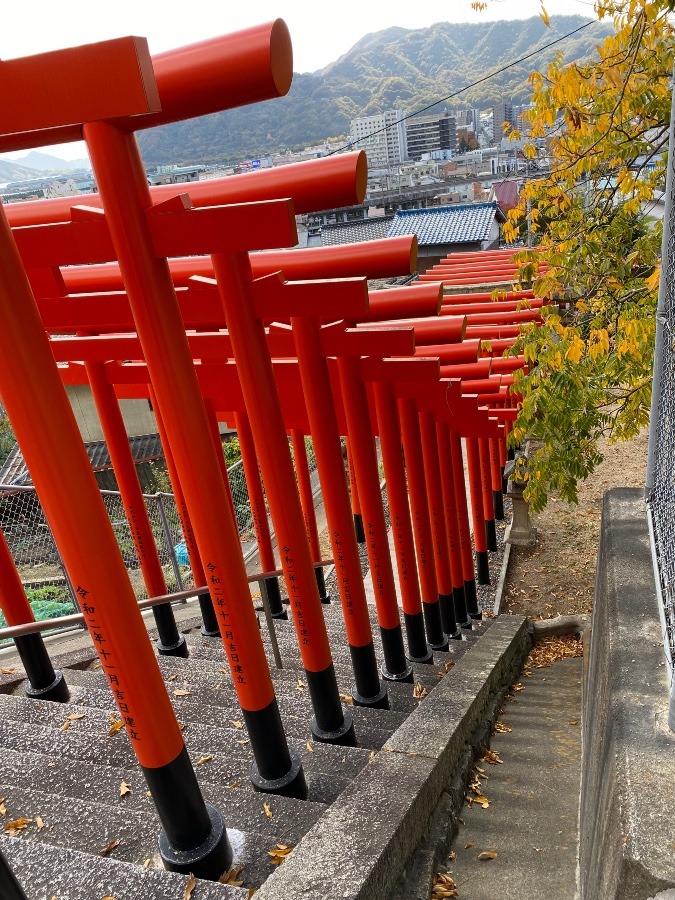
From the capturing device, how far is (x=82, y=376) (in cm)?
562

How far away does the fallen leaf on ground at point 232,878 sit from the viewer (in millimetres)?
2602

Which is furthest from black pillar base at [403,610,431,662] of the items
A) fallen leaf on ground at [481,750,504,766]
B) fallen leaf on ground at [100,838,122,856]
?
fallen leaf on ground at [100,838,122,856]

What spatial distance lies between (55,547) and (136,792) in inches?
203

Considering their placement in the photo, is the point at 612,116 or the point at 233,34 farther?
the point at 612,116

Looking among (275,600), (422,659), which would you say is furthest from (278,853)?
(275,600)

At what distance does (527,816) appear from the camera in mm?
3596

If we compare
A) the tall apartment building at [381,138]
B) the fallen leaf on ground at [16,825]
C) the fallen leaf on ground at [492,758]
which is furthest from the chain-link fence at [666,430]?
the tall apartment building at [381,138]

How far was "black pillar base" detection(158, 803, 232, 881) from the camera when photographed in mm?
2574

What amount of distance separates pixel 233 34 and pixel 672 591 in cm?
273

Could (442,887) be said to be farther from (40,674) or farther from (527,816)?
(40,674)

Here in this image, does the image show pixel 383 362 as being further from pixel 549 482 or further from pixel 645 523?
pixel 645 523

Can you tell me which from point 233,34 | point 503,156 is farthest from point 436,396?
point 503,156

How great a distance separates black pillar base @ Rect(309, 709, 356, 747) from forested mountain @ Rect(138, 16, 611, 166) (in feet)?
208

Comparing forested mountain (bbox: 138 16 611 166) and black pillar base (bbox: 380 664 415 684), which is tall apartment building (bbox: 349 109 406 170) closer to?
forested mountain (bbox: 138 16 611 166)
